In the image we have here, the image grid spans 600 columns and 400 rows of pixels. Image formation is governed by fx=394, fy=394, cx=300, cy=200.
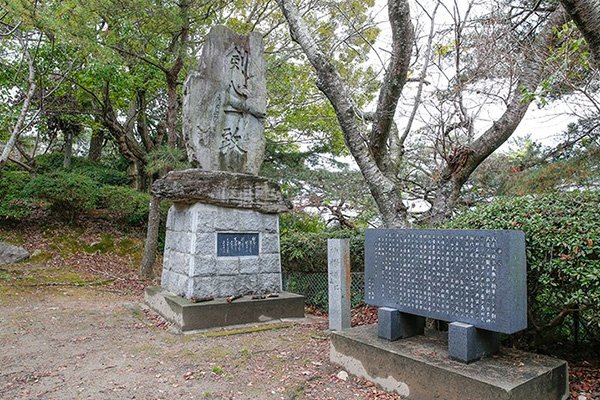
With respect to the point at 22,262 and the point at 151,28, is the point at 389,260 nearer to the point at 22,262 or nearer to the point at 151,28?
the point at 151,28

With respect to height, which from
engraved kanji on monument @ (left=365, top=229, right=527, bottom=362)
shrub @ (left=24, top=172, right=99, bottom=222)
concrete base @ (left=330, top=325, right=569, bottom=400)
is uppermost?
shrub @ (left=24, top=172, right=99, bottom=222)

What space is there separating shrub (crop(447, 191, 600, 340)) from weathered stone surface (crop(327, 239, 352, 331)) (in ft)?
5.31

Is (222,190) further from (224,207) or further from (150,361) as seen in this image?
(150,361)

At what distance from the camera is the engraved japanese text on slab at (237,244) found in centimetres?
535

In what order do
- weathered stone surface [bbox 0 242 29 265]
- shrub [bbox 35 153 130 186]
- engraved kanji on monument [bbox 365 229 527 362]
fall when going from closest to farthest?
engraved kanji on monument [bbox 365 229 527 362], weathered stone surface [bbox 0 242 29 265], shrub [bbox 35 153 130 186]

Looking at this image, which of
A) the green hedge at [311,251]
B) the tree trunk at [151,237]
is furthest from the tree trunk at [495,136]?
the tree trunk at [151,237]

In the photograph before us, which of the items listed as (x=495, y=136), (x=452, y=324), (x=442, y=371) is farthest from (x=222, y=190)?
(x=495, y=136)

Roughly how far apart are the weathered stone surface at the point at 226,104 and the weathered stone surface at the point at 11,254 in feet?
18.8

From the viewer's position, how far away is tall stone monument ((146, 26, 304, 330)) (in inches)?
202

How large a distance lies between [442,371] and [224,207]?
346 centimetres

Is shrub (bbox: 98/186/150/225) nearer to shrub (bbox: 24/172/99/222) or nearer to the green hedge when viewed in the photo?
shrub (bbox: 24/172/99/222)

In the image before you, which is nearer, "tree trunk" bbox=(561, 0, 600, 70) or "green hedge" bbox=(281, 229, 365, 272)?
"tree trunk" bbox=(561, 0, 600, 70)

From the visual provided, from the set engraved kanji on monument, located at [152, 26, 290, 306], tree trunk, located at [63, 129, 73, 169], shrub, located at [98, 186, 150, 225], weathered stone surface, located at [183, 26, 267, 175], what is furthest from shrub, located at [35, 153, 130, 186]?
weathered stone surface, located at [183, 26, 267, 175]

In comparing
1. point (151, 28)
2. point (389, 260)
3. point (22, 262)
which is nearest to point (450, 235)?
point (389, 260)
